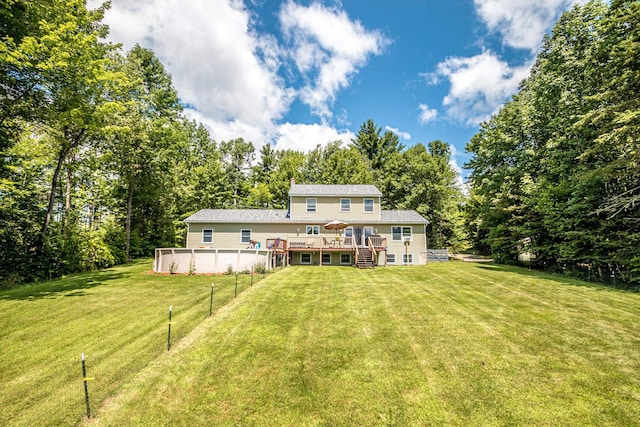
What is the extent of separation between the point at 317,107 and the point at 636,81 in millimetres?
23564

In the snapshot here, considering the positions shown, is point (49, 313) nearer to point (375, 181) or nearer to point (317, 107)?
point (317, 107)

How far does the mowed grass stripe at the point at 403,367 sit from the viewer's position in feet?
13.5

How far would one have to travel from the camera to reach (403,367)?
5.31 metres

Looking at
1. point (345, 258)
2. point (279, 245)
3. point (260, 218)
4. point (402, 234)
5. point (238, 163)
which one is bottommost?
point (345, 258)

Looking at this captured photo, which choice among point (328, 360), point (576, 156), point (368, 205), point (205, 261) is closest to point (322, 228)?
point (368, 205)

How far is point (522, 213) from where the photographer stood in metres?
20.6

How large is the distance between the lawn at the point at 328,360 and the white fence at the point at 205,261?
5144 millimetres

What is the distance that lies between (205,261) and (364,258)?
10849mm

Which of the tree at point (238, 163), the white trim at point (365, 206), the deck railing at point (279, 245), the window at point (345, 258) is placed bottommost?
the window at point (345, 258)

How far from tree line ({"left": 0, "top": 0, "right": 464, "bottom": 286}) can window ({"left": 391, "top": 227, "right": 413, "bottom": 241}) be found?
29.5ft

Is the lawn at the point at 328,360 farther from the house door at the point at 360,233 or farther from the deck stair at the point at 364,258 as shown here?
the house door at the point at 360,233

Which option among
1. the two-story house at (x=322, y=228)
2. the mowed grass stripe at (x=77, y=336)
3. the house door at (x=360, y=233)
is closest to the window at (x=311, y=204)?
the two-story house at (x=322, y=228)

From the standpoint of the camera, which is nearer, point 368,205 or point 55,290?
point 55,290

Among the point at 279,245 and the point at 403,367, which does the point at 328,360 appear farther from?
the point at 279,245
